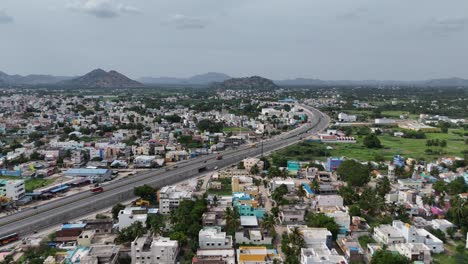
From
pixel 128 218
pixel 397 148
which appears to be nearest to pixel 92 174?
pixel 128 218

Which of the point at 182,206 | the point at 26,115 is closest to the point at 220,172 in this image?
the point at 182,206

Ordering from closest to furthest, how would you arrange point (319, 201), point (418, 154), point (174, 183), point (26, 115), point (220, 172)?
point (319, 201) < point (174, 183) < point (220, 172) < point (418, 154) < point (26, 115)

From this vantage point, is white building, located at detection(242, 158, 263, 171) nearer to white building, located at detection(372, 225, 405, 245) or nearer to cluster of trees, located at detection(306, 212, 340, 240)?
cluster of trees, located at detection(306, 212, 340, 240)

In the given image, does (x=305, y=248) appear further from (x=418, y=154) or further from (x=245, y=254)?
(x=418, y=154)

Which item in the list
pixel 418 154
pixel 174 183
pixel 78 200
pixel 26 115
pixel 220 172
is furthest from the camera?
pixel 26 115

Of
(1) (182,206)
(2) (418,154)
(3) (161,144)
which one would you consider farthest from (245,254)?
(2) (418,154)

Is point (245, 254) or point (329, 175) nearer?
point (245, 254)

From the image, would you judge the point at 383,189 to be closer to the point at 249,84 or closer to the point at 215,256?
A: the point at 215,256


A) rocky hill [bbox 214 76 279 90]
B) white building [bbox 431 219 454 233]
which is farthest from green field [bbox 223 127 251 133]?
rocky hill [bbox 214 76 279 90]

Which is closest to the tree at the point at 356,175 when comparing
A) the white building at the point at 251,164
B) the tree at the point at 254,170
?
the tree at the point at 254,170
